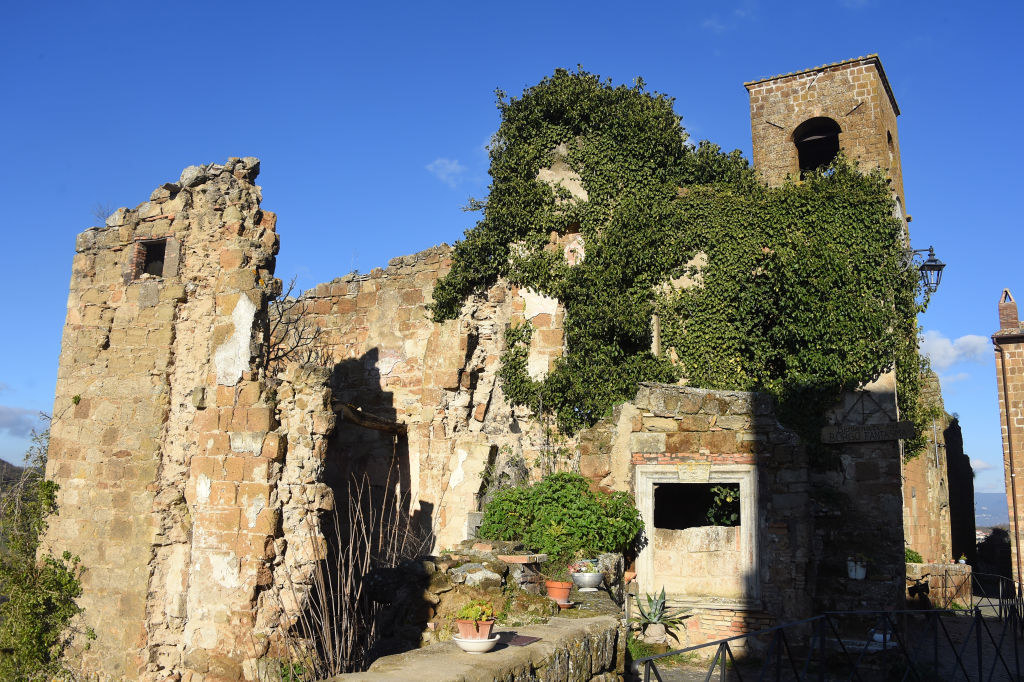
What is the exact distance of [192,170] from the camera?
35.0 feet

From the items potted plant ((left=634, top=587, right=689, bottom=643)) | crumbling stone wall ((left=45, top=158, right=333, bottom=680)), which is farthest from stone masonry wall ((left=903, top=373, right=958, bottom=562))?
crumbling stone wall ((left=45, top=158, right=333, bottom=680))

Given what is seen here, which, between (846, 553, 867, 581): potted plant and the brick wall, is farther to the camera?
the brick wall

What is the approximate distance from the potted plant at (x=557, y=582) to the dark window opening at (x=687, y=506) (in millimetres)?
3839

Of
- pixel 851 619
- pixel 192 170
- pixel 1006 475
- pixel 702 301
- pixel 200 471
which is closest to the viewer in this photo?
pixel 200 471

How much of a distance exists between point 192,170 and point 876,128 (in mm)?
13381

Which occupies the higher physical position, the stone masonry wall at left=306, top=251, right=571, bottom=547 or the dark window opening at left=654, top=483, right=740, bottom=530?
the stone masonry wall at left=306, top=251, right=571, bottom=547

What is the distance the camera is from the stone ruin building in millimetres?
9281

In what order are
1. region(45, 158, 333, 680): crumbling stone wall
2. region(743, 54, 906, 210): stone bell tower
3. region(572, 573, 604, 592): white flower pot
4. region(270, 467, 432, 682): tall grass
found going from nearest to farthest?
1. region(270, 467, 432, 682): tall grass
2. region(572, 573, 604, 592): white flower pot
3. region(45, 158, 333, 680): crumbling stone wall
4. region(743, 54, 906, 210): stone bell tower

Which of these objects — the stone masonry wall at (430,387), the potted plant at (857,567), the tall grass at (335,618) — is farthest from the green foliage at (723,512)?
the tall grass at (335,618)

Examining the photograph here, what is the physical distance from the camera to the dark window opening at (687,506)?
12594 millimetres

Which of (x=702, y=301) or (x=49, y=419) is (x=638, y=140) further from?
(x=49, y=419)

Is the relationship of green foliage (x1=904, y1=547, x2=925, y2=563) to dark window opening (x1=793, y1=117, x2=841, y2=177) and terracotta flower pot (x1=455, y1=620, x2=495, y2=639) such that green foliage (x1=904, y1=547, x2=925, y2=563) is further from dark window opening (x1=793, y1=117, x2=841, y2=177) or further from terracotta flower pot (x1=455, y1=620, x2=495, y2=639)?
terracotta flower pot (x1=455, y1=620, x2=495, y2=639)

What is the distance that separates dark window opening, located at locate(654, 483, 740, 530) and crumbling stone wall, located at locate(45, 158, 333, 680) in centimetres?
627

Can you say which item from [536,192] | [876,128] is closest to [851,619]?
[536,192]
